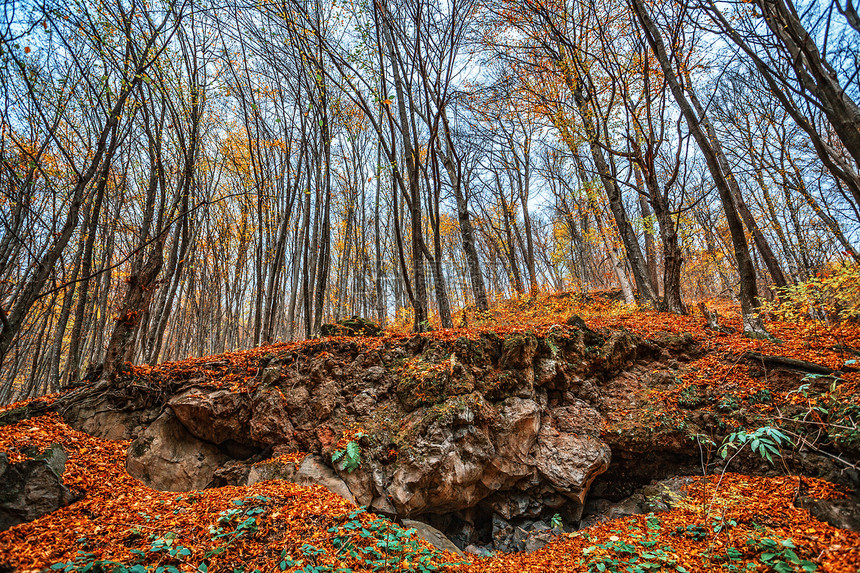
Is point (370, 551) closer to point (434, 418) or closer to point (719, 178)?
point (434, 418)

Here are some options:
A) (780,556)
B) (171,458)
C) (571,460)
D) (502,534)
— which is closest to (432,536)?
(502,534)

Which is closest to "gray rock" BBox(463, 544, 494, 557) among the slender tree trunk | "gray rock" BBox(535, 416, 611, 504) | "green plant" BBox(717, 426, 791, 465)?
"gray rock" BBox(535, 416, 611, 504)

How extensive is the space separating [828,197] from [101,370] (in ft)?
66.1

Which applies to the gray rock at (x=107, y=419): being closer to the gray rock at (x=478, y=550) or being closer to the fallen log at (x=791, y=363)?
the gray rock at (x=478, y=550)

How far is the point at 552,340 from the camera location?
19.0 ft

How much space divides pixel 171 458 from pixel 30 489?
1.38 meters

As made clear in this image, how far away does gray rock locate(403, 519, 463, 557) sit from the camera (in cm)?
382

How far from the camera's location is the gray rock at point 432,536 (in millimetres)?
3823

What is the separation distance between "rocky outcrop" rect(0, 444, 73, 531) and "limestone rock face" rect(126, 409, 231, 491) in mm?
828

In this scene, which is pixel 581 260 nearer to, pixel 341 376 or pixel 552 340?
pixel 552 340

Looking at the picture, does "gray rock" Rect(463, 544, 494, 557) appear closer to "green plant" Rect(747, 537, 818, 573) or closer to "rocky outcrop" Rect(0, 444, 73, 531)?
"green plant" Rect(747, 537, 818, 573)

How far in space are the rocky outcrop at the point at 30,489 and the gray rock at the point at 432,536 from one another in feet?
12.0

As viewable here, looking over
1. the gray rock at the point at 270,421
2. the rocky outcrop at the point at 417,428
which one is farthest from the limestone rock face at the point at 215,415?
the gray rock at the point at 270,421

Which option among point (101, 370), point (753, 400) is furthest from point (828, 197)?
point (101, 370)
